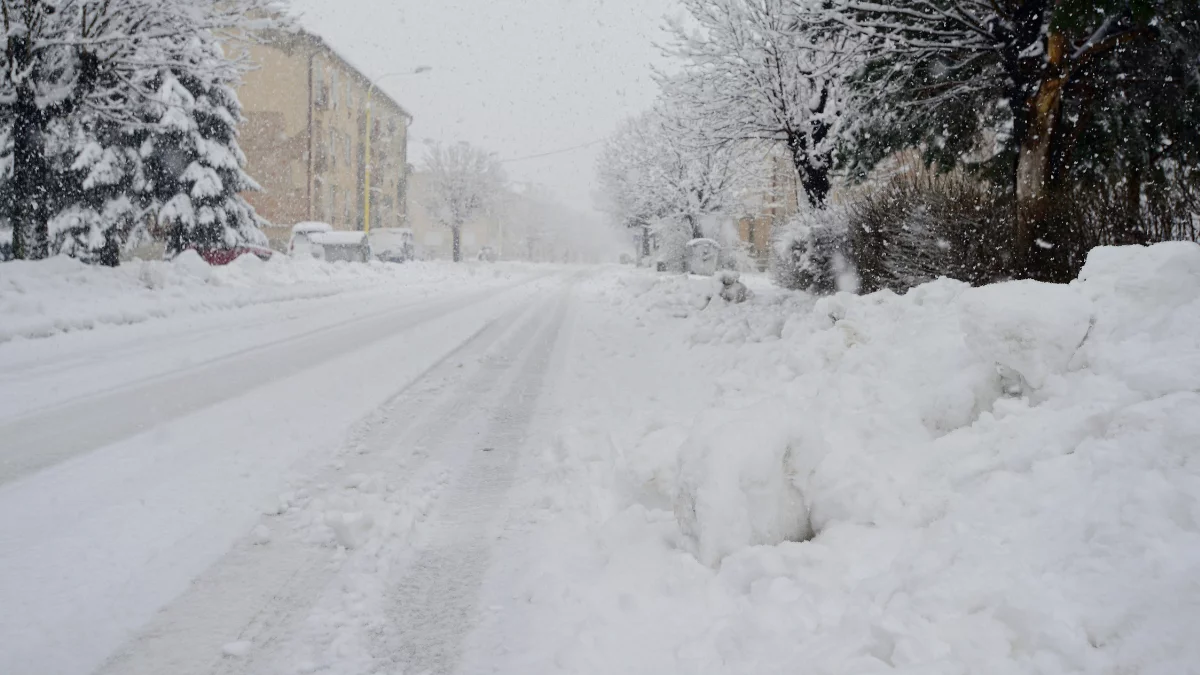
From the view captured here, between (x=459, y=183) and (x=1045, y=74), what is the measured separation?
48.9 meters

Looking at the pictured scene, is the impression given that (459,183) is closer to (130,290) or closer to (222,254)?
(222,254)

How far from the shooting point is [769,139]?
42.4 ft

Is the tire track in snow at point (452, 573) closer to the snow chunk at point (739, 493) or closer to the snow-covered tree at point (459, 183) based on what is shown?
the snow chunk at point (739, 493)

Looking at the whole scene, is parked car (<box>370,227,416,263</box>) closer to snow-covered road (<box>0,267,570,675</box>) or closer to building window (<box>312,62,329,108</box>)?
building window (<box>312,62,329,108</box>)

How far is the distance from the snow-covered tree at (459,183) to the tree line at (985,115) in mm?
43076

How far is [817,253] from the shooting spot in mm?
12312

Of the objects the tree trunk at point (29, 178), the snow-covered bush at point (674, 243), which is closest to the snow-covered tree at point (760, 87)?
the tree trunk at point (29, 178)

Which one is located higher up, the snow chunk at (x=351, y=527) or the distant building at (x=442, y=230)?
the distant building at (x=442, y=230)

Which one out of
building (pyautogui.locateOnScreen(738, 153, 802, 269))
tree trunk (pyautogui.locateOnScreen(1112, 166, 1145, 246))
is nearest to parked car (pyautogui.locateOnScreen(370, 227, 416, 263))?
building (pyautogui.locateOnScreen(738, 153, 802, 269))

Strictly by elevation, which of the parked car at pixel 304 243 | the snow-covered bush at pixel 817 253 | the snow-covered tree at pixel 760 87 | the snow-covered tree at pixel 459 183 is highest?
the snow-covered tree at pixel 459 183

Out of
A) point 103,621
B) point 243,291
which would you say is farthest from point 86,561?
point 243,291

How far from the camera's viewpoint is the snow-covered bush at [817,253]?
37.7 ft

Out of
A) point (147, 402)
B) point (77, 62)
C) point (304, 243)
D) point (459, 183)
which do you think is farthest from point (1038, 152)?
point (459, 183)

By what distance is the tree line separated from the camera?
6742 millimetres
